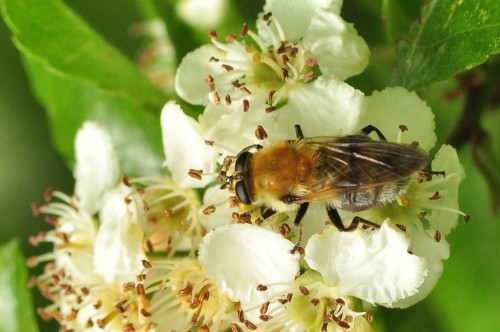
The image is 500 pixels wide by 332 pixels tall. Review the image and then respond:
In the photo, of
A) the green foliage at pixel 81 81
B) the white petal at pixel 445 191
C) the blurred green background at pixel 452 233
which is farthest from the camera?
the blurred green background at pixel 452 233

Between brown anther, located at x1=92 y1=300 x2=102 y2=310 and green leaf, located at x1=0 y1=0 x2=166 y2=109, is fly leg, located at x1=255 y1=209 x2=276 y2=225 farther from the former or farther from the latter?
green leaf, located at x1=0 y1=0 x2=166 y2=109

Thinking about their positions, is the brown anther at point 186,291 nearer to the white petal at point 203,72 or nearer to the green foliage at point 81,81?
the white petal at point 203,72

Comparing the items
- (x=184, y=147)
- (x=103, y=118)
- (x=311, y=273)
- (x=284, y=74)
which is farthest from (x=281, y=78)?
(x=103, y=118)

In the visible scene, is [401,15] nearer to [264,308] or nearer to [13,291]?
[264,308]

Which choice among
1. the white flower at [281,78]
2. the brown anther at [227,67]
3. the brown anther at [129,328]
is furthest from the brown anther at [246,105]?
the brown anther at [129,328]

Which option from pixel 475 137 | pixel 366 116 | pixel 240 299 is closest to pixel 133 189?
pixel 240 299

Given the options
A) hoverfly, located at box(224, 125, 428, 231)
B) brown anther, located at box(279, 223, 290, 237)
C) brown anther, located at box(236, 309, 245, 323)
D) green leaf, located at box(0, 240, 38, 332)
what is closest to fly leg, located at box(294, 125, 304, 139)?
hoverfly, located at box(224, 125, 428, 231)
